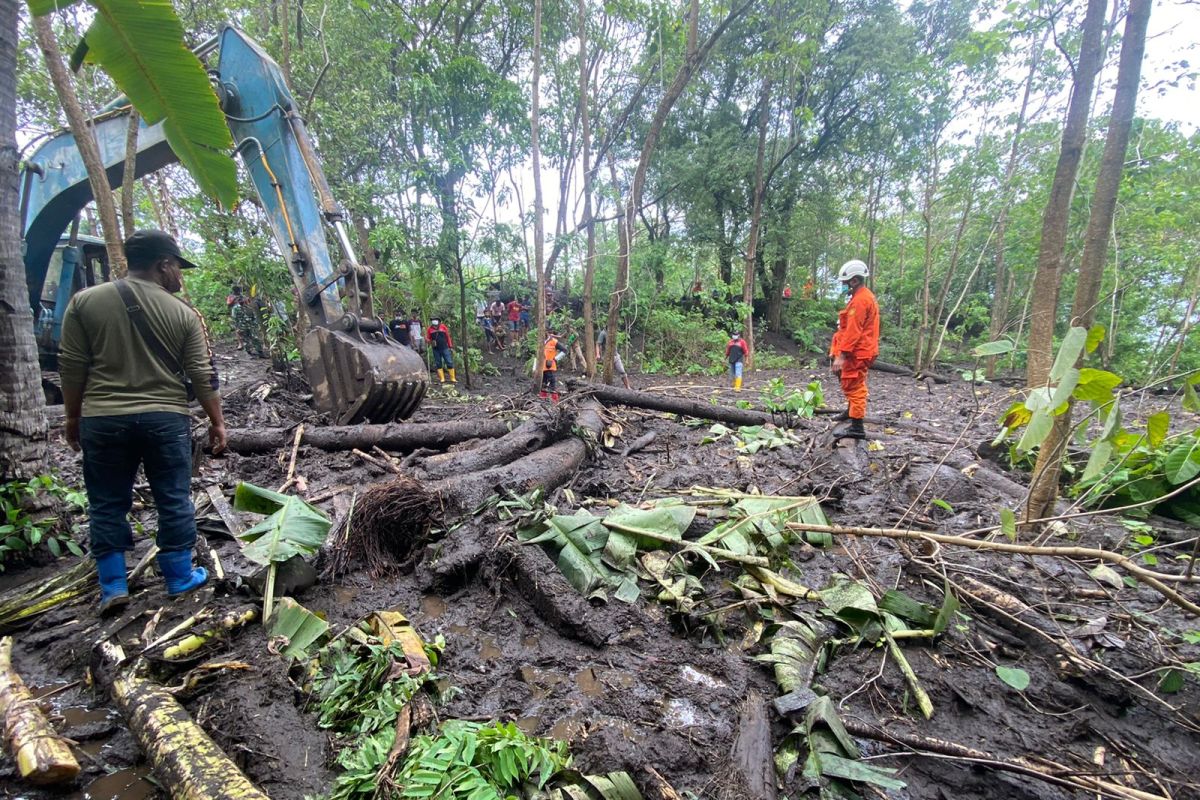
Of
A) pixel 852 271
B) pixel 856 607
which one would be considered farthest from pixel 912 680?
A: pixel 852 271

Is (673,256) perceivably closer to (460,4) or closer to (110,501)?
(460,4)

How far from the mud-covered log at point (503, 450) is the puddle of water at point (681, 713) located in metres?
2.80

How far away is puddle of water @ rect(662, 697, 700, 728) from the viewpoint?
6.72 feet

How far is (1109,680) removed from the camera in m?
2.27

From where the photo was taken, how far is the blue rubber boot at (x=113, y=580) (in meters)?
2.60

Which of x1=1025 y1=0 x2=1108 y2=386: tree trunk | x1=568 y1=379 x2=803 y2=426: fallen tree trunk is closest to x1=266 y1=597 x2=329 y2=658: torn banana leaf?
x1=1025 y1=0 x2=1108 y2=386: tree trunk

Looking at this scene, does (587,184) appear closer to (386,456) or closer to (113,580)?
(386,456)

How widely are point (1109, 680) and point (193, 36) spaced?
14.2 m

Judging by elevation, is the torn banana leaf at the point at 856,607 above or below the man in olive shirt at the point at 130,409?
below

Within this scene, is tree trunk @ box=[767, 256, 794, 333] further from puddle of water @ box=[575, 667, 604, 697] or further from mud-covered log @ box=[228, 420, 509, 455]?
puddle of water @ box=[575, 667, 604, 697]

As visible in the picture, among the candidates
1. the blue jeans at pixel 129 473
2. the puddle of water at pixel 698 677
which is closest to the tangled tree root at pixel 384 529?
the blue jeans at pixel 129 473

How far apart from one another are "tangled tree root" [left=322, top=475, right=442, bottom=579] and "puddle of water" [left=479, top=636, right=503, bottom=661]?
95cm

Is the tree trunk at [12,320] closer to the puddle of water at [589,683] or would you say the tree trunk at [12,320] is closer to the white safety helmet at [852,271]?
the puddle of water at [589,683]

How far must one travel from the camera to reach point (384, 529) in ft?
11.1
